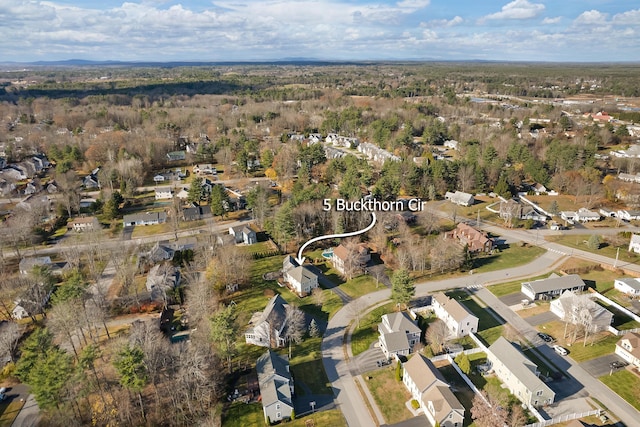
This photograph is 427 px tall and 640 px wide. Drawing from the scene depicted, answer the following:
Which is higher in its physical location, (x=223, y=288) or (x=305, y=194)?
(x=305, y=194)

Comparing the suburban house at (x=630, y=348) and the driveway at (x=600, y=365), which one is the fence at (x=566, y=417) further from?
the suburban house at (x=630, y=348)

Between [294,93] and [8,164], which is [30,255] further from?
[294,93]

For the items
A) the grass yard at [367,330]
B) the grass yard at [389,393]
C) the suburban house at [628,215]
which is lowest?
the grass yard at [389,393]

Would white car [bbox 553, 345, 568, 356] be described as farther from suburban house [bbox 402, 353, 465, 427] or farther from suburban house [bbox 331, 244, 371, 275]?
suburban house [bbox 331, 244, 371, 275]

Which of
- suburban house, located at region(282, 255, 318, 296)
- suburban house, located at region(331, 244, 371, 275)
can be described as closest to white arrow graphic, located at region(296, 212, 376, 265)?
suburban house, located at region(331, 244, 371, 275)

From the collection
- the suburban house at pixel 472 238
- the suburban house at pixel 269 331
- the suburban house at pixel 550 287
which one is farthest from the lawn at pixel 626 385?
the suburban house at pixel 269 331

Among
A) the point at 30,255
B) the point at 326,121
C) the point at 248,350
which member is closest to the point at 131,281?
the point at 248,350
